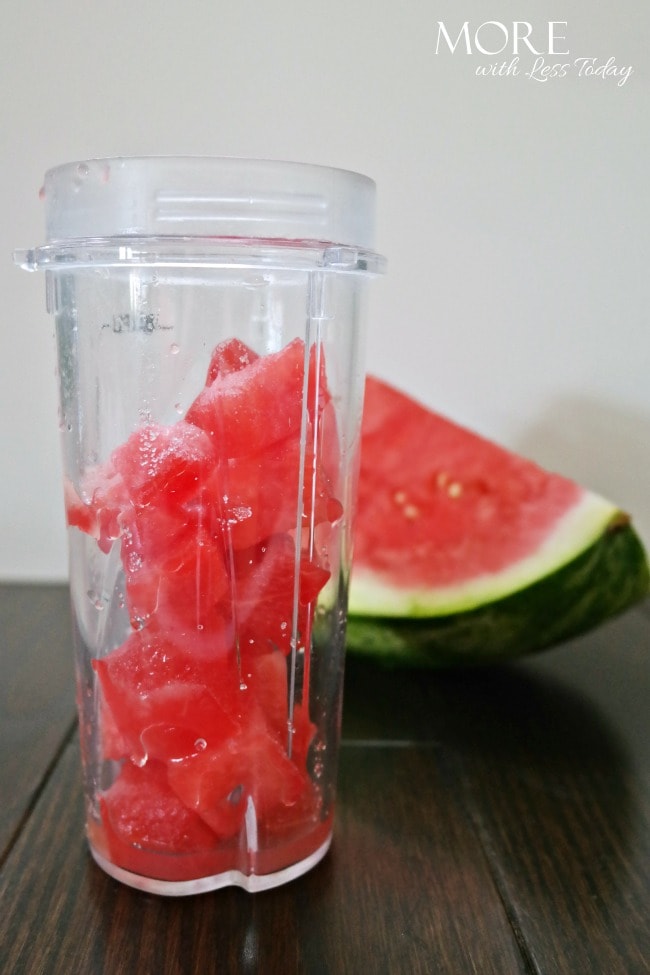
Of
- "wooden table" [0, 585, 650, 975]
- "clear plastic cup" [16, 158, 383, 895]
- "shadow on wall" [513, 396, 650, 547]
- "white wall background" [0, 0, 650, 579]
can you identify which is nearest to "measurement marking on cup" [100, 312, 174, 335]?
"clear plastic cup" [16, 158, 383, 895]

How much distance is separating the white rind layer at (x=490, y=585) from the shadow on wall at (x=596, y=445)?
24 centimetres

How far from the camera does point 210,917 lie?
430 millimetres

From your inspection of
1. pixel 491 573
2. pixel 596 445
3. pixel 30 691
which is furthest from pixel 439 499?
pixel 30 691

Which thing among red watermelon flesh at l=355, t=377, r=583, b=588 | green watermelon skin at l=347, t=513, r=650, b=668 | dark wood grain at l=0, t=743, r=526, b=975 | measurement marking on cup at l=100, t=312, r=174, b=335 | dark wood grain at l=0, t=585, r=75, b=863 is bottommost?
dark wood grain at l=0, t=585, r=75, b=863

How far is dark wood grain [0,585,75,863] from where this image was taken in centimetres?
54

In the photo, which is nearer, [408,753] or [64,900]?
[64,900]

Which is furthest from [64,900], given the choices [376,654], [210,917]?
[376,654]

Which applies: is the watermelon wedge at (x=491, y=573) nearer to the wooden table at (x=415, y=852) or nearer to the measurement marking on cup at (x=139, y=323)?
the wooden table at (x=415, y=852)

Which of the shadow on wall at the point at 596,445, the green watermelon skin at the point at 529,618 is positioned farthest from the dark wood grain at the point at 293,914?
the shadow on wall at the point at 596,445

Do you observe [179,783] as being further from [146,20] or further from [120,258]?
[146,20]

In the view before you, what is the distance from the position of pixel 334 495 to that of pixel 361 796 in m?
0.21

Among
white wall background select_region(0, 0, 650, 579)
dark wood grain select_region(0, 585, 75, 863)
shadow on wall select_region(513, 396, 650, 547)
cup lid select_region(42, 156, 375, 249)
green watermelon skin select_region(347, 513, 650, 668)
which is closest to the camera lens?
cup lid select_region(42, 156, 375, 249)

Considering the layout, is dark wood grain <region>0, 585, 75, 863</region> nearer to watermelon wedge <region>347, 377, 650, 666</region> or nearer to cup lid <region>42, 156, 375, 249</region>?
watermelon wedge <region>347, 377, 650, 666</region>

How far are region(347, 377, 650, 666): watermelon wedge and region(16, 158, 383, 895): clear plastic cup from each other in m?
0.23
